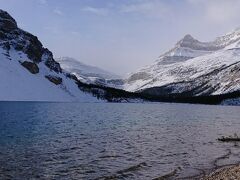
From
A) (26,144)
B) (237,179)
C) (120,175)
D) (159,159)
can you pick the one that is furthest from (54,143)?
(237,179)

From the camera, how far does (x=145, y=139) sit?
2672 inches

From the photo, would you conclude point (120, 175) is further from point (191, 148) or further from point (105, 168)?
point (191, 148)

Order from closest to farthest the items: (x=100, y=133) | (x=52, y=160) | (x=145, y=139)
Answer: (x=52, y=160) → (x=145, y=139) → (x=100, y=133)

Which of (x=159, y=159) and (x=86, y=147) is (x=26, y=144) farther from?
(x=159, y=159)

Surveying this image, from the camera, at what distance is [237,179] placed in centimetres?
3183

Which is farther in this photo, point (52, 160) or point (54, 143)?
point (54, 143)

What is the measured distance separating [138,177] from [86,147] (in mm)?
18964

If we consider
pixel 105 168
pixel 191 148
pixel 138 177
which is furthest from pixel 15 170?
pixel 191 148

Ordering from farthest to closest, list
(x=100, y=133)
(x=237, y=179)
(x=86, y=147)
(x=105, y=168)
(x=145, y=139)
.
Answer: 1. (x=100, y=133)
2. (x=145, y=139)
3. (x=86, y=147)
4. (x=105, y=168)
5. (x=237, y=179)

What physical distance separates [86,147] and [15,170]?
57.9 feet

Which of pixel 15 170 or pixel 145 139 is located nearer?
pixel 15 170

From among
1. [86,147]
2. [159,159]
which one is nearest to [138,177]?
[159,159]

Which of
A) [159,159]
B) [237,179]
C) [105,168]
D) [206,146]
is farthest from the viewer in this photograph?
[206,146]

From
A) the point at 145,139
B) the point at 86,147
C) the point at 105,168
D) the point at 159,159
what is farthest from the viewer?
the point at 145,139
